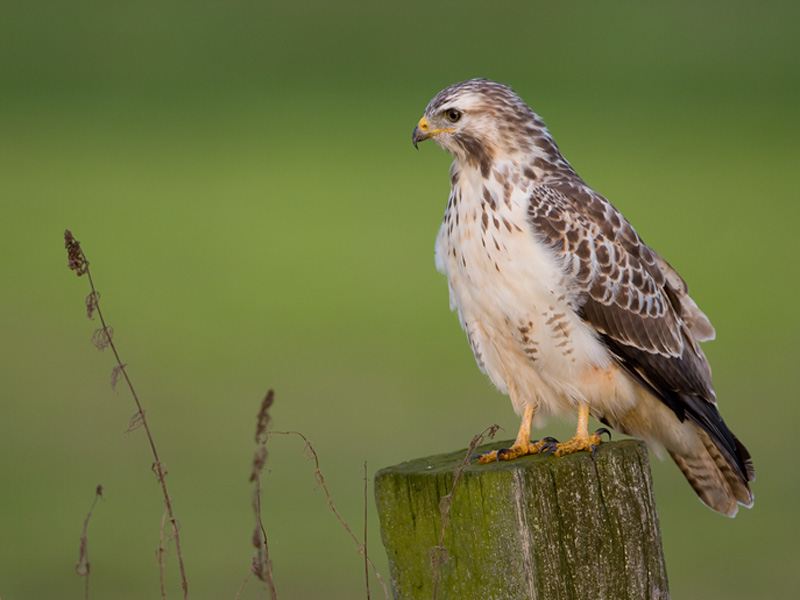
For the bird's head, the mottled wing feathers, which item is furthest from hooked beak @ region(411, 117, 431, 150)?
the mottled wing feathers

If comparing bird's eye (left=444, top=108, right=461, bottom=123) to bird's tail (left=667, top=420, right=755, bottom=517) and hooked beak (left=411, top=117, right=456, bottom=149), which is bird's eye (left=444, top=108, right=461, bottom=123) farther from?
bird's tail (left=667, top=420, right=755, bottom=517)

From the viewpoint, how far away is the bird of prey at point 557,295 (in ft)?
13.3

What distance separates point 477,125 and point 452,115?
113 mm

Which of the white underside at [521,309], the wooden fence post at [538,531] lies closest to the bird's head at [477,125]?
the white underside at [521,309]

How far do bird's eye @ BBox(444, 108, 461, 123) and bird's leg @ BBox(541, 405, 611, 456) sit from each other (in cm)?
130

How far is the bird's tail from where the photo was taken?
14.5ft

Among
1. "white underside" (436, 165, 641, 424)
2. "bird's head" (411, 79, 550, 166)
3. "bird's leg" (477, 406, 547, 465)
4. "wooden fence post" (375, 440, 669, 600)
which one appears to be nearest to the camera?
"wooden fence post" (375, 440, 669, 600)

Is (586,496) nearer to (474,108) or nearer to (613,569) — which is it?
(613,569)

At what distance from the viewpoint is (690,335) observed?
4719mm

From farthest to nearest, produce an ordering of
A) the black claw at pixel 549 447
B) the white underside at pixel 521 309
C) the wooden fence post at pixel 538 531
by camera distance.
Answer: the white underside at pixel 521 309 < the black claw at pixel 549 447 < the wooden fence post at pixel 538 531

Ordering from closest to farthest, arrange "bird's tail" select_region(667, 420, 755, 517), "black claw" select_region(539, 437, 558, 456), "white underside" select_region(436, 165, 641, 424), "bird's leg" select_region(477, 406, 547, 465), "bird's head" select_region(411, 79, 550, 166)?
1. "black claw" select_region(539, 437, 558, 456)
2. "bird's leg" select_region(477, 406, 547, 465)
3. "white underside" select_region(436, 165, 641, 424)
4. "bird's head" select_region(411, 79, 550, 166)
5. "bird's tail" select_region(667, 420, 755, 517)

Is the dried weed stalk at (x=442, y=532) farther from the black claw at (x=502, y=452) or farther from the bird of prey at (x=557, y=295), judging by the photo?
the bird of prey at (x=557, y=295)

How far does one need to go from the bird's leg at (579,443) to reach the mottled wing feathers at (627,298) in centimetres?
35

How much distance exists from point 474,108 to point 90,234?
12.8 metres
